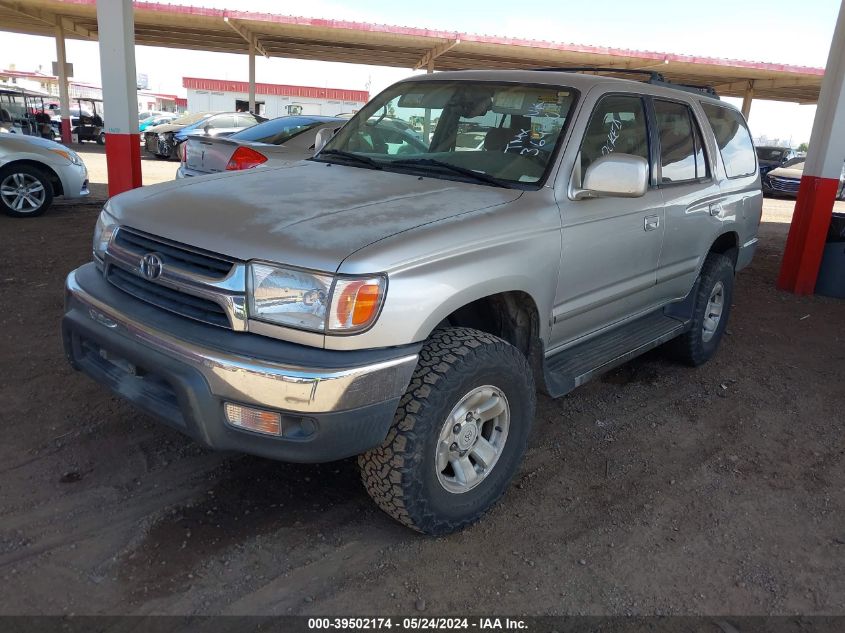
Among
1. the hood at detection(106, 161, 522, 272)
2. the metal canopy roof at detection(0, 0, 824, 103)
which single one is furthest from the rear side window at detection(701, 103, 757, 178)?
the metal canopy roof at detection(0, 0, 824, 103)

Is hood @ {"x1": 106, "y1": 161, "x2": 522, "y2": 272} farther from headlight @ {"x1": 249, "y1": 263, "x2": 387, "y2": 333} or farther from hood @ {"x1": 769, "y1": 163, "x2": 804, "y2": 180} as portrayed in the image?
hood @ {"x1": 769, "y1": 163, "x2": 804, "y2": 180}

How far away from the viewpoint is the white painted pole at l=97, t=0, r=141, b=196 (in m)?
7.16

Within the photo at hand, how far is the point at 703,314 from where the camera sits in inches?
181

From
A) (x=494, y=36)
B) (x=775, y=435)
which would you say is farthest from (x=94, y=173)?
(x=775, y=435)

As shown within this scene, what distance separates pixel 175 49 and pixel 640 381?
3174 cm

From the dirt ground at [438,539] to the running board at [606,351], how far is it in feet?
1.55

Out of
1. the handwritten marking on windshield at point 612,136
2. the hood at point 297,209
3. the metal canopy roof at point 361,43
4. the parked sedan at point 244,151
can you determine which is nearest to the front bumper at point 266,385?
the hood at point 297,209

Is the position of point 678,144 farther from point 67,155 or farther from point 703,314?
point 67,155

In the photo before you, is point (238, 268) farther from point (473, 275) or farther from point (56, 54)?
point (56, 54)

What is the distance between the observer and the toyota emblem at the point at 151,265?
8.14 ft

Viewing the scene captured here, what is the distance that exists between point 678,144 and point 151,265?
3.17 metres

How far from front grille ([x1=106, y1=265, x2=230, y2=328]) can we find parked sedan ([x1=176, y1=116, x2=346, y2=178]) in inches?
134

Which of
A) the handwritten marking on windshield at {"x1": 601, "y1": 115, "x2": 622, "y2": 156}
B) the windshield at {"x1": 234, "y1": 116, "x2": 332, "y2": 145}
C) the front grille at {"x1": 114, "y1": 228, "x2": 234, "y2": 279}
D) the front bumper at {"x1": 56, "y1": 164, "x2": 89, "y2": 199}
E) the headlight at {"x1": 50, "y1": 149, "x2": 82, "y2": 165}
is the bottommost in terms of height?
the front bumper at {"x1": 56, "y1": 164, "x2": 89, "y2": 199}

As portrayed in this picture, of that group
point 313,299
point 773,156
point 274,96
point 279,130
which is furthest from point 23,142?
point 274,96
